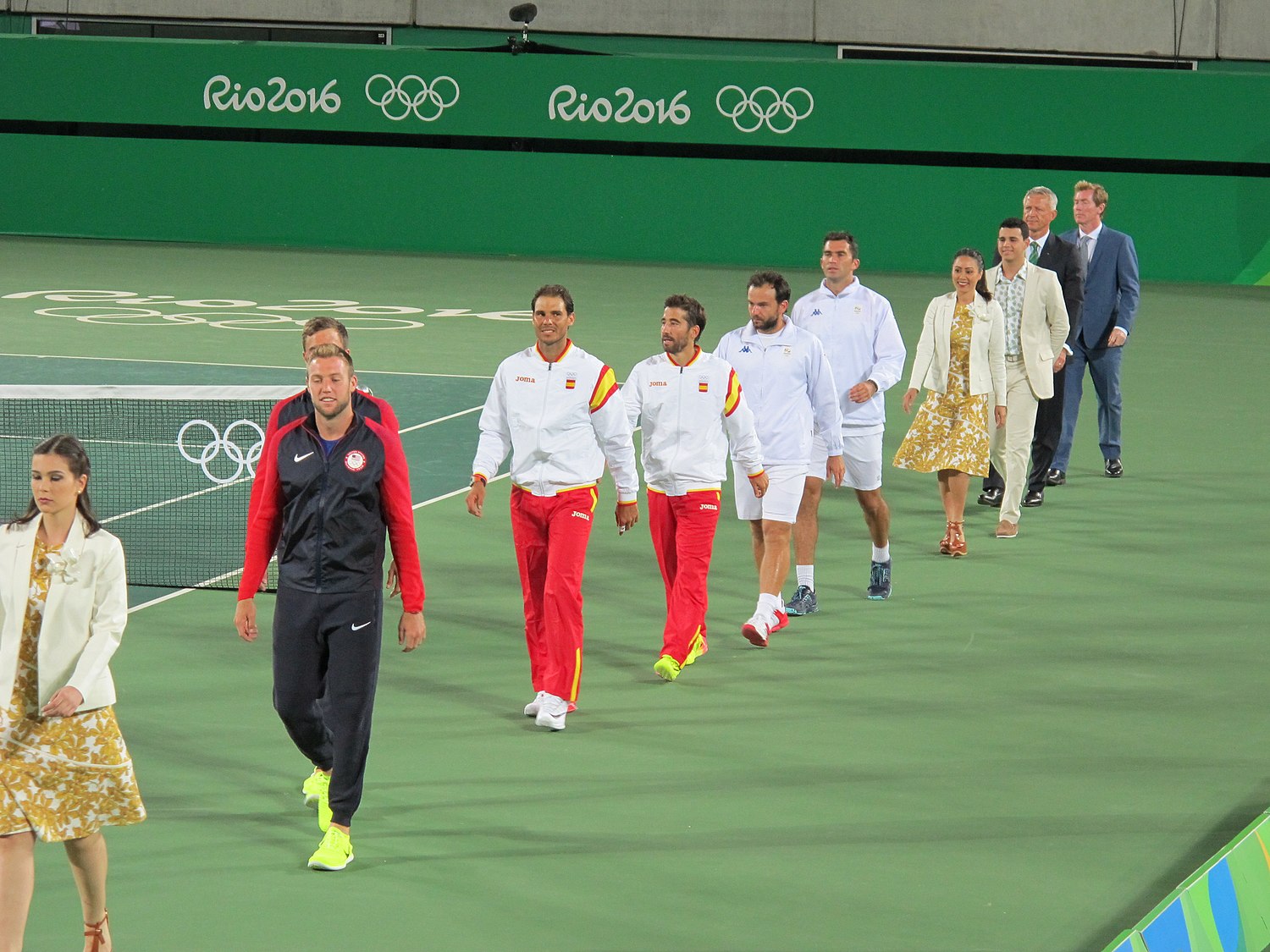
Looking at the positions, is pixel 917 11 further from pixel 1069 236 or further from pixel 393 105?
pixel 1069 236

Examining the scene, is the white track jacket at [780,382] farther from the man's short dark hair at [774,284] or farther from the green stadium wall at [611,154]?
the green stadium wall at [611,154]

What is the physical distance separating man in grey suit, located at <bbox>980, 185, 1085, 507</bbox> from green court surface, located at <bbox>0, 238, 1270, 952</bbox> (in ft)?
0.82

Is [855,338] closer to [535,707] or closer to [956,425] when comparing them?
[956,425]

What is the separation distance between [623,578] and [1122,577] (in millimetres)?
3082

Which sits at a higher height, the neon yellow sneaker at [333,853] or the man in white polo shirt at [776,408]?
the man in white polo shirt at [776,408]

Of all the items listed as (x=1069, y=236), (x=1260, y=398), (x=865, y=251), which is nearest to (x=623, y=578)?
(x=1069, y=236)

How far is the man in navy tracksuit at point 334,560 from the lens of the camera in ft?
20.8

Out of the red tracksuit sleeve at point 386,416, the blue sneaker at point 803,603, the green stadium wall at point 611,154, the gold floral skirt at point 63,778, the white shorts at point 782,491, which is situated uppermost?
the green stadium wall at point 611,154

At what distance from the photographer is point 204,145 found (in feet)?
103

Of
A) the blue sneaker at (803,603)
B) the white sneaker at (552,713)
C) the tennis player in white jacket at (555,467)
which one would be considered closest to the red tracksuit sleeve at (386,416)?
the tennis player in white jacket at (555,467)

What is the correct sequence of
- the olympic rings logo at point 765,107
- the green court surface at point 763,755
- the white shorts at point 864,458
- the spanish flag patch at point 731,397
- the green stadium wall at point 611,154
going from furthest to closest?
1. the olympic rings logo at point 765,107
2. the green stadium wall at point 611,154
3. the white shorts at point 864,458
4. the spanish flag patch at point 731,397
5. the green court surface at point 763,755

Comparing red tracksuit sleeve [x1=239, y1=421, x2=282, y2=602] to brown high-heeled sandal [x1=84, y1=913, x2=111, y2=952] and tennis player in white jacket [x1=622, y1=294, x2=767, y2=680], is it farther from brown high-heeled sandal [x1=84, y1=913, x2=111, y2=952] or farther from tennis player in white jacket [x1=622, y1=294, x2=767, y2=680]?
tennis player in white jacket [x1=622, y1=294, x2=767, y2=680]

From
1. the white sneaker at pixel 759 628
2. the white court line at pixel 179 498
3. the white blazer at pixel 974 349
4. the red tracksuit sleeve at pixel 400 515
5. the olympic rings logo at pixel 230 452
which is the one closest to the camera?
the red tracksuit sleeve at pixel 400 515

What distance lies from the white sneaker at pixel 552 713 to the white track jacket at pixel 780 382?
81.6 inches
